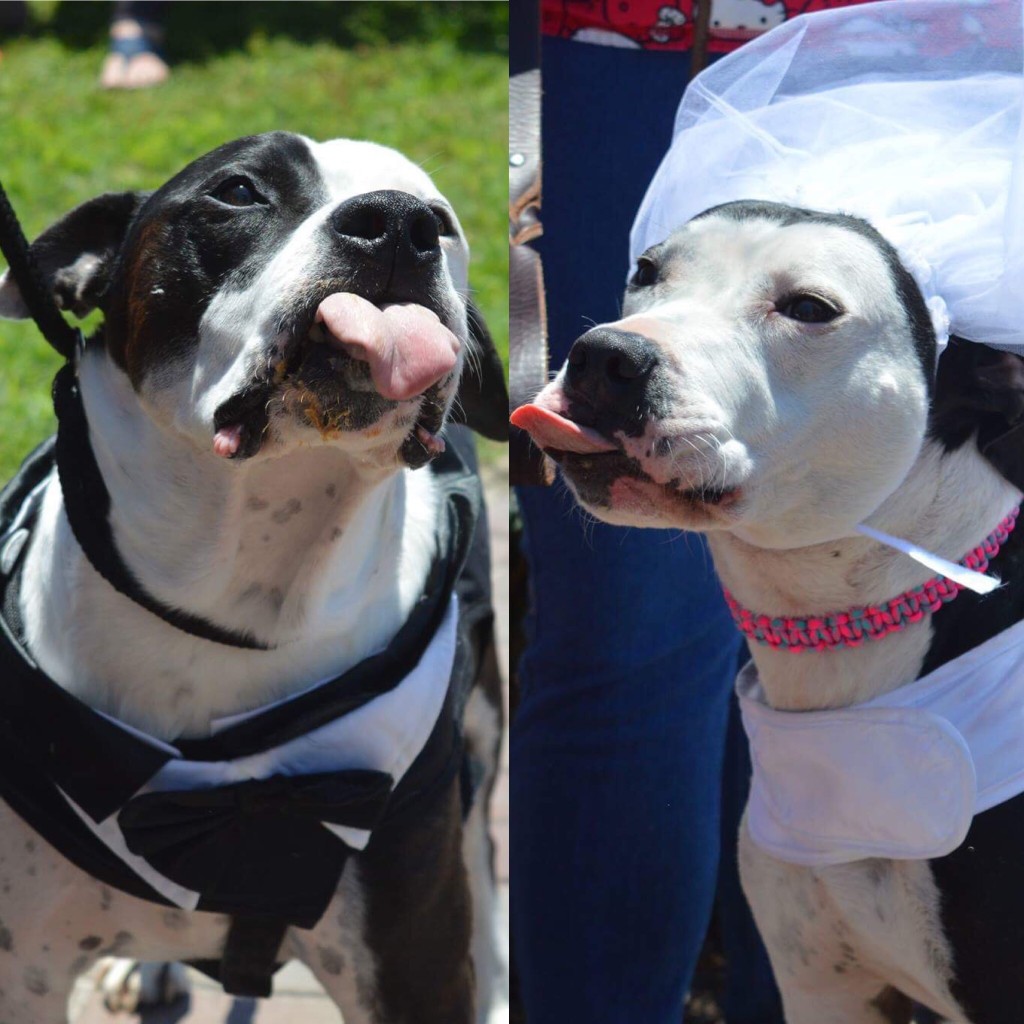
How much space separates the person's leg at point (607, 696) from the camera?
2.68m

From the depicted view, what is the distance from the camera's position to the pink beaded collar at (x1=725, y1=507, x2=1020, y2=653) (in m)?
2.25

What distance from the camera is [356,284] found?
6.66ft

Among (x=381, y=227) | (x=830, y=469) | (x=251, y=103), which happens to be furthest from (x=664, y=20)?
(x=251, y=103)

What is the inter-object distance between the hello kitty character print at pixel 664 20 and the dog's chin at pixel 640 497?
890mm

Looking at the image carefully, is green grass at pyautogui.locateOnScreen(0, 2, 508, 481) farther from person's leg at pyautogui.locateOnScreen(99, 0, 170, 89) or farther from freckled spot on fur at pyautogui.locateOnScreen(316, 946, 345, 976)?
freckled spot on fur at pyautogui.locateOnScreen(316, 946, 345, 976)

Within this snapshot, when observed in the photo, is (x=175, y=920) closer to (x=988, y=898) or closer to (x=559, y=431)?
(x=559, y=431)

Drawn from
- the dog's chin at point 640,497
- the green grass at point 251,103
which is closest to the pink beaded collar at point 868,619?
the dog's chin at point 640,497

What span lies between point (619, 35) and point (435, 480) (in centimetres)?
86

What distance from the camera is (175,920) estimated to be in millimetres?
2393

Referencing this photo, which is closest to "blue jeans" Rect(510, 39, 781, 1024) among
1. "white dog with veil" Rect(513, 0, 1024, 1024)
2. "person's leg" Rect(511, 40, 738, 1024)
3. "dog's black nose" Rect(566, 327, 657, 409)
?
"person's leg" Rect(511, 40, 738, 1024)

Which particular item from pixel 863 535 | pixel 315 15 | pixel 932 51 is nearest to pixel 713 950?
pixel 863 535

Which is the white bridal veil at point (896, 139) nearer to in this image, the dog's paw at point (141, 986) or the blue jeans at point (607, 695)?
the blue jeans at point (607, 695)

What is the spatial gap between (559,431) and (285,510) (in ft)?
1.56

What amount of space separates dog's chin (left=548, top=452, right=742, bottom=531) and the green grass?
11.9 ft
